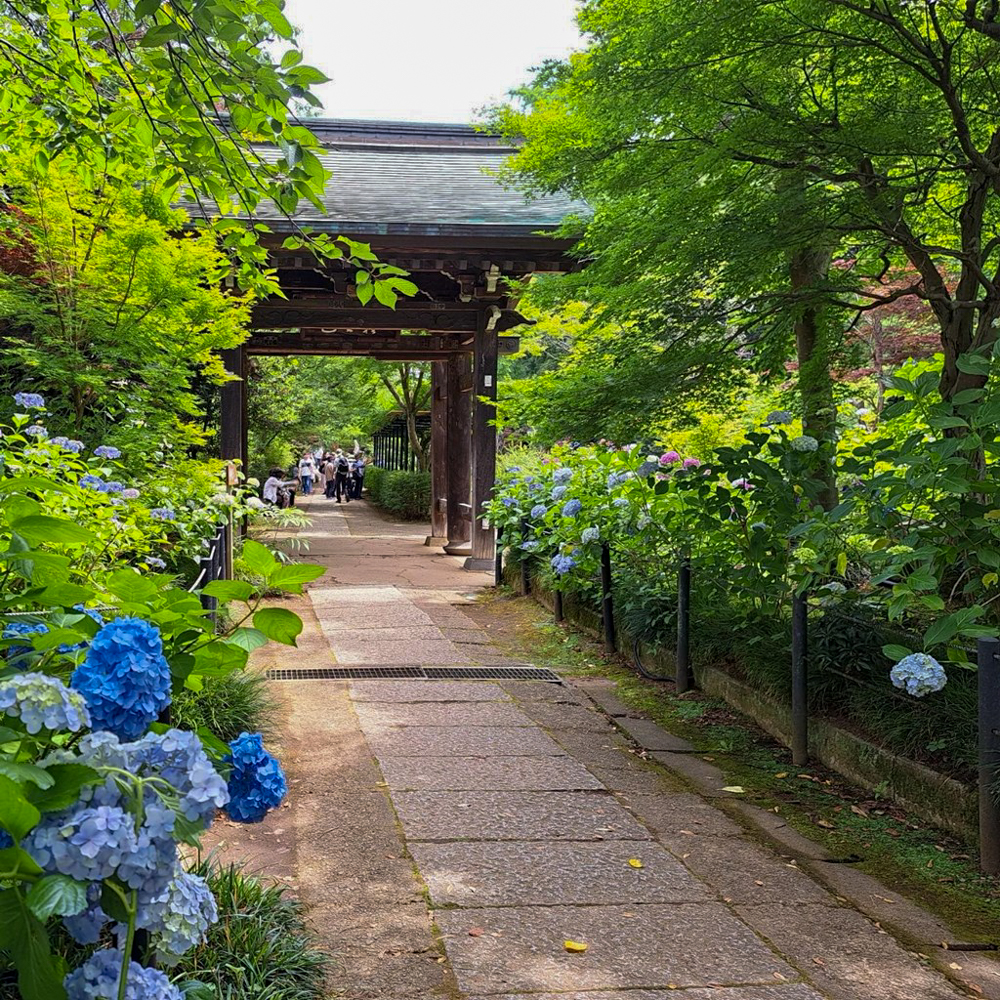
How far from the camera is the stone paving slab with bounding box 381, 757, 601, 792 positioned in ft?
13.2

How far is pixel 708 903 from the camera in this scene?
2.96 m

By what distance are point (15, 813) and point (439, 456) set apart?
15.8 m

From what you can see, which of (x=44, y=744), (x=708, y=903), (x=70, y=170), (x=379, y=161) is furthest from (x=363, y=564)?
(x=44, y=744)

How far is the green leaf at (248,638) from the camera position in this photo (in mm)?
1721

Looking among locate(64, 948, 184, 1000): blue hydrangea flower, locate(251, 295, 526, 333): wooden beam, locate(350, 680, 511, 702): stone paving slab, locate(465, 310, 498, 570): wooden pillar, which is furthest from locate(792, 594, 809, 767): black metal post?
locate(251, 295, 526, 333): wooden beam

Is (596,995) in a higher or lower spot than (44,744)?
lower

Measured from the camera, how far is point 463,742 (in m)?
4.66

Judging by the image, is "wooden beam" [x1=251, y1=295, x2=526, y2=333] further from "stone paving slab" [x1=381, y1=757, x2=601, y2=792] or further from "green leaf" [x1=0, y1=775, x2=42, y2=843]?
"green leaf" [x1=0, y1=775, x2=42, y2=843]

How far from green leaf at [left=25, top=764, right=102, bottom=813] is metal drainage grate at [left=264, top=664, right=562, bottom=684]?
15.5 ft

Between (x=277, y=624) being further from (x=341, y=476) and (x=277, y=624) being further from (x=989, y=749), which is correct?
(x=341, y=476)

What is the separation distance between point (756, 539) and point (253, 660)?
3.36 meters

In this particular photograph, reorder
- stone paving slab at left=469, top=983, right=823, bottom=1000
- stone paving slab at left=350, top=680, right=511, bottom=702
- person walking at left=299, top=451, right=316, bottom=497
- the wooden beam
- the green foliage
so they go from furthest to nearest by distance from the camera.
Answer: person walking at left=299, top=451, right=316, bottom=497, the wooden beam, stone paving slab at left=350, top=680, right=511, bottom=702, stone paving slab at left=469, top=983, right=823, bottom=1000, the green foliage

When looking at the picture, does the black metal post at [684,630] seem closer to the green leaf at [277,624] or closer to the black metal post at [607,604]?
the black metal post at [607,604]

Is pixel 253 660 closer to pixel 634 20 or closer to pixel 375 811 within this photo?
pixel 375 811
